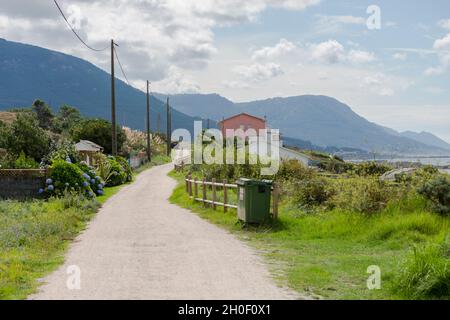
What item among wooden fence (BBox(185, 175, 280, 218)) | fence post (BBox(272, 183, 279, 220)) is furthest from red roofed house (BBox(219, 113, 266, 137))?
fence post (BBox(272, 183, 279, 220))

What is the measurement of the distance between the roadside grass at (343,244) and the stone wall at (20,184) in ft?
37.8

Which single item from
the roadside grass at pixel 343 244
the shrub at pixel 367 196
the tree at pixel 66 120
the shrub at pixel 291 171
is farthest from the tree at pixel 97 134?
the shrub at pixel 367 196

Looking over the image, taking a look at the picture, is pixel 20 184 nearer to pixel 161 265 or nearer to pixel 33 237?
pixel 33 237

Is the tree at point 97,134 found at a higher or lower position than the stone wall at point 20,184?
higher

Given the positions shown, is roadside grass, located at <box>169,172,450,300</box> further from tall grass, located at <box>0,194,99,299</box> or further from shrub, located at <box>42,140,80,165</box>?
shrub, located at <box>42,140,80,165</box>

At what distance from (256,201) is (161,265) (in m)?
5.99

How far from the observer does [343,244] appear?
43.5 ft

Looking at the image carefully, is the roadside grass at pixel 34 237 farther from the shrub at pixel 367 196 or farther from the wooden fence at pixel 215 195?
the shrub at pixel 367 196

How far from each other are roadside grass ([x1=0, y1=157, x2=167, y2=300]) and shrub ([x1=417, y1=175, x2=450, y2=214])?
321 inches

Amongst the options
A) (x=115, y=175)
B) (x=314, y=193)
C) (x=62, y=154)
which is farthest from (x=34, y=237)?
(x=115, y=175)

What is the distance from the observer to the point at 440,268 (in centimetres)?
823

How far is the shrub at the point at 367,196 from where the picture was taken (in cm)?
1473

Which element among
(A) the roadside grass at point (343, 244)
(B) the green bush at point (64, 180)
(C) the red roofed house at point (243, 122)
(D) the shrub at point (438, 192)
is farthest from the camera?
(C) the red roofed house at point (243, 122)

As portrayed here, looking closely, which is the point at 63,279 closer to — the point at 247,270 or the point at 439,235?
the point at 247,270
